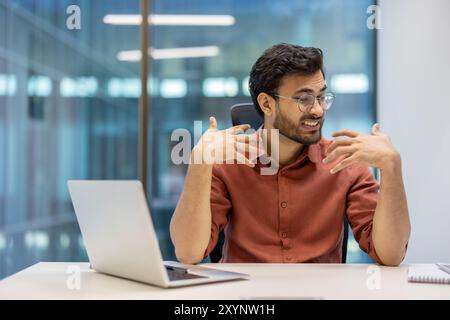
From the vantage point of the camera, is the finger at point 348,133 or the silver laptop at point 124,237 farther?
the finger at point 348,133

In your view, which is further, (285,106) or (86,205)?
(285,106)

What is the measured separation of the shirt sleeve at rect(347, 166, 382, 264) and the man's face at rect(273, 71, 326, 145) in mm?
190

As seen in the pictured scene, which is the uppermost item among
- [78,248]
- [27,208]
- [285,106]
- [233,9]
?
[233,9]

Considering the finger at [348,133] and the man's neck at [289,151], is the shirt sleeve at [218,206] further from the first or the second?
the finger at [348,133]

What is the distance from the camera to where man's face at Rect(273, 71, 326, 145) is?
67.5 inches

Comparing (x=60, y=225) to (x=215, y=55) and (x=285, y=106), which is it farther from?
(x=285, y=106)

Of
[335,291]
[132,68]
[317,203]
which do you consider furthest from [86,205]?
[132,68]

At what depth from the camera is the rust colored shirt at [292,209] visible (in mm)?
1660

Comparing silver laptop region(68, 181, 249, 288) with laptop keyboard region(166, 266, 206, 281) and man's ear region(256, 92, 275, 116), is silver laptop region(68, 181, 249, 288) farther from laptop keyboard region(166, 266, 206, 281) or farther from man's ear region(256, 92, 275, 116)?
man's ear region(256, 92, 275, 116)

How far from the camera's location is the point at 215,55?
3.45 m

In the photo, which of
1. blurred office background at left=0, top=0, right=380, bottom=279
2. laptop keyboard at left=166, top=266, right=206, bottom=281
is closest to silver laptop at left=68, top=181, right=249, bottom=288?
laptop keyboard at left=166, top=266, right=206, bottom=281

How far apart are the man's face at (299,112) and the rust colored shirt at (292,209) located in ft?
0.24

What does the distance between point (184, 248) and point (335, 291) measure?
593mm

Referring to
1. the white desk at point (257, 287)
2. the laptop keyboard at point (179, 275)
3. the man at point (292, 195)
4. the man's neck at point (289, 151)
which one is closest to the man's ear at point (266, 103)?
the man at point (292, 195)
